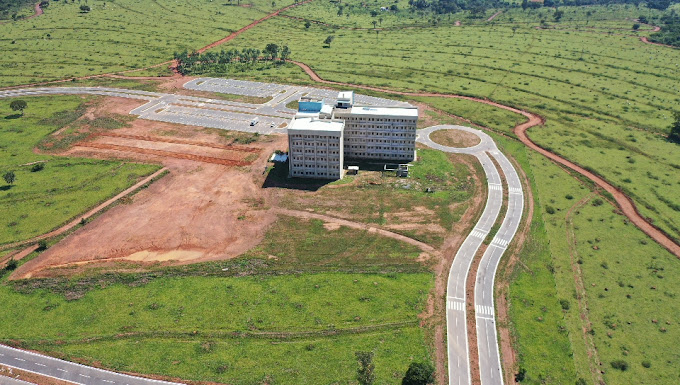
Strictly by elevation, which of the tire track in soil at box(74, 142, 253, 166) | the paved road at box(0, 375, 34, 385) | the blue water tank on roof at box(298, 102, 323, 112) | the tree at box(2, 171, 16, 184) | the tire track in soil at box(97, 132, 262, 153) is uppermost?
the blue water tank on roof at box(298, 102, 323, 112)

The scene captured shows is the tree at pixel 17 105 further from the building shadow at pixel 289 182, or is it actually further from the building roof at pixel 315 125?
the building roof at pixel 315 125

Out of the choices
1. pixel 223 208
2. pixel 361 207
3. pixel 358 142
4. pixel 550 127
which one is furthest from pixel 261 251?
pixel 550 127

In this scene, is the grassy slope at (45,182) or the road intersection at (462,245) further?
the grassy slope at (45,182)

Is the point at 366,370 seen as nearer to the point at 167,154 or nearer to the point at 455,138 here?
the point at 167,154

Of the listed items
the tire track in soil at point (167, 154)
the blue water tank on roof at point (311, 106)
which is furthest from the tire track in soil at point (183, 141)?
the blue water tank on roof at point (311, 106)

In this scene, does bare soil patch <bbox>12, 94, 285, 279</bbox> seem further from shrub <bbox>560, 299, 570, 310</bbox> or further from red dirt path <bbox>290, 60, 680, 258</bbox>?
red dirt path <bbox>290, 60, 680, 258</bbox>

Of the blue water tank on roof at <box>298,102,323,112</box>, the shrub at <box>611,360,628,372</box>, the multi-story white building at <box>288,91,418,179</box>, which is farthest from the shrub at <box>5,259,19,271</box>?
the shrub at <box>611,360,628,372</box>
